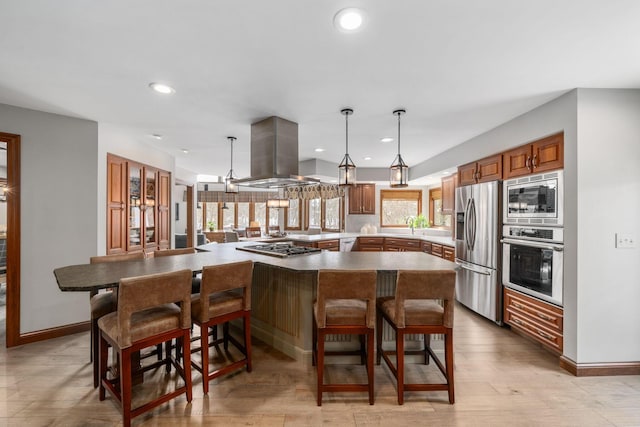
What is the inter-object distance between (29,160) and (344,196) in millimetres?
5102

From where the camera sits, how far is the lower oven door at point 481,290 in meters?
3.33

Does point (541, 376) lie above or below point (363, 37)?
below

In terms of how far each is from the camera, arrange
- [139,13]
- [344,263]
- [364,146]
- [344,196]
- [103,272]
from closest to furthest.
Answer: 1. [139,13]
2. [103,272]
3. [344,263]
4. [364,146]
5. [344,196]

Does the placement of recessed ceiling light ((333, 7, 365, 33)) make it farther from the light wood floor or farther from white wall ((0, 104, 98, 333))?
white wall ((0, 104, 98, 333))

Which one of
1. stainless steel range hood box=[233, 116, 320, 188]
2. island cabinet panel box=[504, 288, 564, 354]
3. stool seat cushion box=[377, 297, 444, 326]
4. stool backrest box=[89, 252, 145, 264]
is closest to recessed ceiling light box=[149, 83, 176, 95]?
stainless steel range hood box=[233, 116, 320, 188]

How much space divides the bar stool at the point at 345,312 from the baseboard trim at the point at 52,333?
2.90 m

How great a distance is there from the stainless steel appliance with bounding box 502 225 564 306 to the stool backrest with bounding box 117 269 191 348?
308 cm

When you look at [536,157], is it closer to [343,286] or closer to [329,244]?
[343,286]

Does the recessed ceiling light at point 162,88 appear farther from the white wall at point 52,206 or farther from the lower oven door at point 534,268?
the lower oven door at point 534,268

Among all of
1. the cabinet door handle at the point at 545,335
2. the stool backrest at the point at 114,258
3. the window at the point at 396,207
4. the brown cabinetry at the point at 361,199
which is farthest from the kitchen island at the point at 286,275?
the window at the point at 396,207

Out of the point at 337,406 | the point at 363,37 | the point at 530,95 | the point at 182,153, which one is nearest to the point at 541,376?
the point at 337,406

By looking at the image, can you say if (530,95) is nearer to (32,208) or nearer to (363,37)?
(363,37)

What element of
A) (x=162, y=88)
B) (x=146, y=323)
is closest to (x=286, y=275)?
(x=146, y=323)

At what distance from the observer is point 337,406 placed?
6.52 feet
